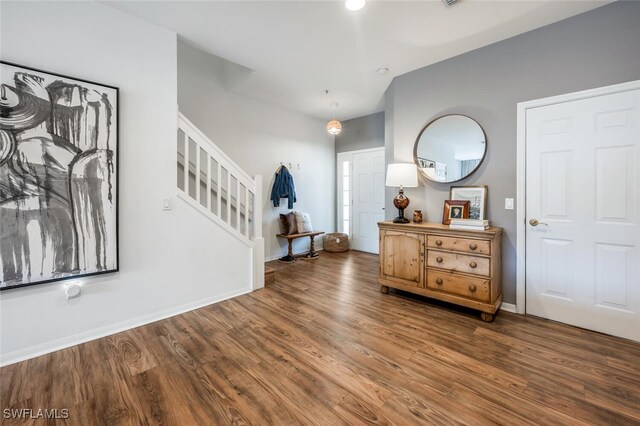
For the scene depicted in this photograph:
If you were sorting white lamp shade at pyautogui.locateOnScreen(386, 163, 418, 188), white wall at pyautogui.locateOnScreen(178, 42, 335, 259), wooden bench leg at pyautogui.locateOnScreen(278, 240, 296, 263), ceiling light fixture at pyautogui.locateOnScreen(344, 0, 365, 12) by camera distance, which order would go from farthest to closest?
1. wooden bench leg at pyautogui.locateOnScreen(278, 240, 296, 263)
2. white wall at pyautogui.locateOnScreen(178, 42, 335, 259)
3. white lamp shade at pyautogui.locateOnScreen(386, 163, 418, 188)
4. ceiling light fixture at pyautogui.locateOnScreen(344, 0, 365, 12)

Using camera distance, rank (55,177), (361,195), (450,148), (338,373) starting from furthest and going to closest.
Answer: (361,195) < (450,148) < (55,177) < (338,373)

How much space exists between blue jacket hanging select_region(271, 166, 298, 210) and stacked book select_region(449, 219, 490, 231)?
285 centimetres

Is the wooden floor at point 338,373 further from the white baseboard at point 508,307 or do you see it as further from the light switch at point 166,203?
the light switch at point 166,203

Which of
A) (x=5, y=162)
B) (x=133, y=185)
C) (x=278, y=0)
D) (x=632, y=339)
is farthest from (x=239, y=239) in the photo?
(x=632, y=339)

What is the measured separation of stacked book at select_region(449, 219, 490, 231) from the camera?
258cm

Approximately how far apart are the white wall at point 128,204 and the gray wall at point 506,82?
2.65 meters

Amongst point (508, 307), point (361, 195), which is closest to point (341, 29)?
point (508, 307)

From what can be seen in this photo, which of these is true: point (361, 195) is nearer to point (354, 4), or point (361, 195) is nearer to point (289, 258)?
point (289, 258)

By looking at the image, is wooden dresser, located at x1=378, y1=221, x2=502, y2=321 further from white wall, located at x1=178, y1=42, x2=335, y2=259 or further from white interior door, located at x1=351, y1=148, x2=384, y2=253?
white wall, located at x1=178, y1=42, x2=335, y2=259

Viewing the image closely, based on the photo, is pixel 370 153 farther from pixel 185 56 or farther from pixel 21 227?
pixel 21 227

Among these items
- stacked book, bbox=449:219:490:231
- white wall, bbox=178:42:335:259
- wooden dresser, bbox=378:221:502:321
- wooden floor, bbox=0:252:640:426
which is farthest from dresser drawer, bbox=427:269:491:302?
white wall, bbox=178:42:335:259

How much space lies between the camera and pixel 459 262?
2.63 meters

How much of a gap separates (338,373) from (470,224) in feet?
6.21

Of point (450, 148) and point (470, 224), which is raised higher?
point (450, 148)
